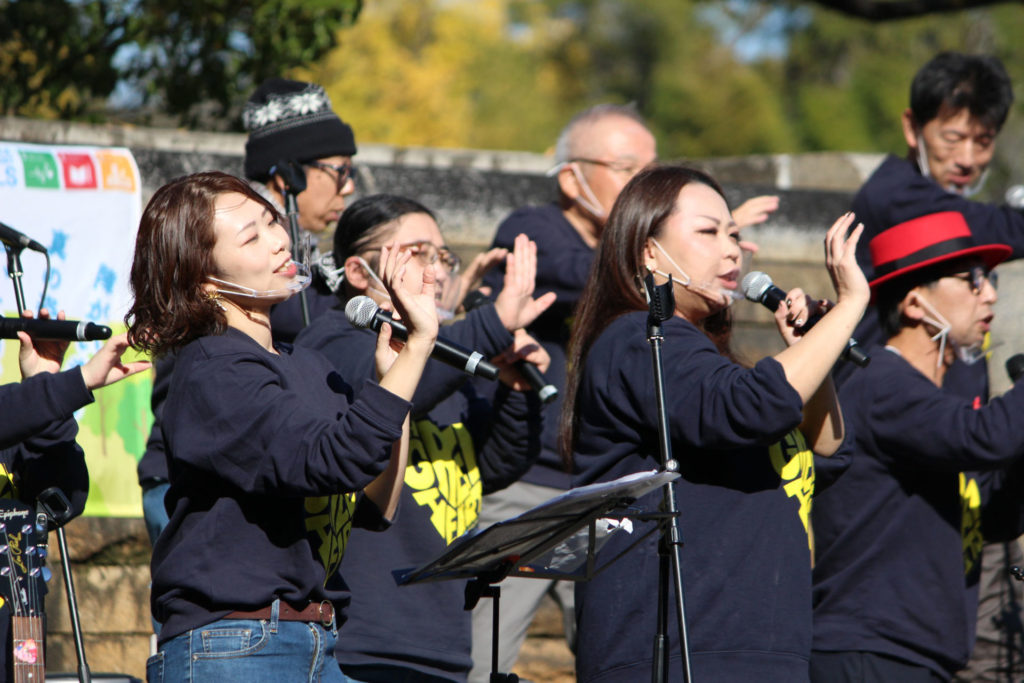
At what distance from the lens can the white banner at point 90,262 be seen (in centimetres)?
517

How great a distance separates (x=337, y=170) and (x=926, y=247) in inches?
85.0

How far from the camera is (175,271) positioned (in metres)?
3.14

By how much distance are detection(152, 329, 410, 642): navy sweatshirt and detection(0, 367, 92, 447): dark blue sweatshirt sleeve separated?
43 cm

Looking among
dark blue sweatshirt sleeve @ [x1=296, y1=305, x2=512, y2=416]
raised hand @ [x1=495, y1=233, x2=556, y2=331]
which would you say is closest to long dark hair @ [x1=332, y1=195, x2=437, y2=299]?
dark blue sweatshirt sleeve @ [x1=296, y1=305, x2=512, y2=416]

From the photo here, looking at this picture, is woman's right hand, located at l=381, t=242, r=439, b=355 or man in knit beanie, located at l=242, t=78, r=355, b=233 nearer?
woman's right hand, located at l=381, t=242, r=439, b=355

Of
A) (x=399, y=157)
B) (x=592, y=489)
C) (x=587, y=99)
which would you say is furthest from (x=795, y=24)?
(x=592, y=489)

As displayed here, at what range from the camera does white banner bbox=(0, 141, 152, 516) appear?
5168 mm

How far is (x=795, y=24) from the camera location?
3362 centimetres

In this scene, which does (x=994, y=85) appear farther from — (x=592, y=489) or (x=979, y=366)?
(x=592, y=489)

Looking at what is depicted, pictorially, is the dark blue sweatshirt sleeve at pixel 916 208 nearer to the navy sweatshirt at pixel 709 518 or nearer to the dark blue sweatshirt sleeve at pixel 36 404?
the navy sweatshirt at pixel 709 518

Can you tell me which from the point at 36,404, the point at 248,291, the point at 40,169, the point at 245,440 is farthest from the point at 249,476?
the point at 40,169

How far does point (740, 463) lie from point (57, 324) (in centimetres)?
177

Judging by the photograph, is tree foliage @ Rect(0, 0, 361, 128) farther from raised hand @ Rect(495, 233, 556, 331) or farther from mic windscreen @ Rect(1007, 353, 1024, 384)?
mic windscreen @ Rect(1007, 353, 1024, 384)

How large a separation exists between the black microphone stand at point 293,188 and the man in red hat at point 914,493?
6.15 feet
